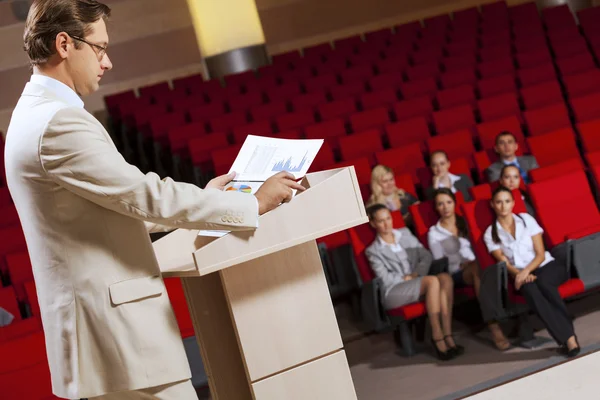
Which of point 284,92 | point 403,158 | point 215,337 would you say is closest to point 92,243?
point 215,337

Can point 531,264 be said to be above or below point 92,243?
below

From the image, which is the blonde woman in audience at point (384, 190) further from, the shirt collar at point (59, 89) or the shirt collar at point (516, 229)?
the shirt collar at point (59, 89)

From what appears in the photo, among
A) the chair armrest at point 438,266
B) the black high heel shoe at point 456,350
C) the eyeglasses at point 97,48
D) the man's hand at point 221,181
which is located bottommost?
the black high heel shoe at point 456,350

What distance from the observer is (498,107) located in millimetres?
2646

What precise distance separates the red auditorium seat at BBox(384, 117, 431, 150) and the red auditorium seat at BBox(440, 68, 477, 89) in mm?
445

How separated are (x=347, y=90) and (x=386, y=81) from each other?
0.52 ft

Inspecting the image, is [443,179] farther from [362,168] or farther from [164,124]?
[164,124]

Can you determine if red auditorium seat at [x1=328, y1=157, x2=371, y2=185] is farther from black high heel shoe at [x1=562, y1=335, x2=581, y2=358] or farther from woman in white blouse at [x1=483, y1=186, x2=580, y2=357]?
black high heel shoe at [x1=562, y1=335, x2=581, y2=358]

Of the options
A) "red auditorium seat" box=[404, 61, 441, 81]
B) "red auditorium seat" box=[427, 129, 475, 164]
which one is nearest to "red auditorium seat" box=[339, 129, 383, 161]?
"red auditorium seat" box=[427, 129, 475, 164]

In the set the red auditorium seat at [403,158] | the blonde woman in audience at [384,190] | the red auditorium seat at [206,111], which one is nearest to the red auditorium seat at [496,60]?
the red auditorium seat at [403,158]

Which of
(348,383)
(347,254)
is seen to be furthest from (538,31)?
(348,383)

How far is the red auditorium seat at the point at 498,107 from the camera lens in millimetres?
2635

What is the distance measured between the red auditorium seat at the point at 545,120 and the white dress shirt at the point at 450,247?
0.75 meters

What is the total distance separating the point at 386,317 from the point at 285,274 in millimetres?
969
